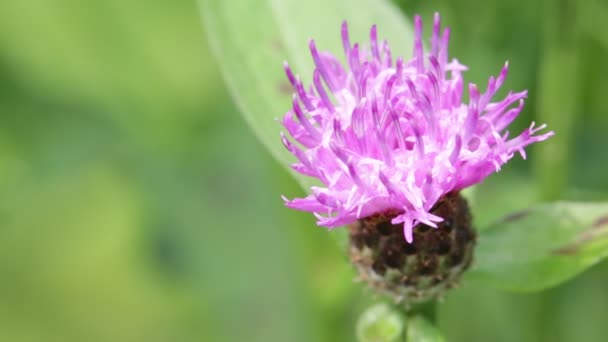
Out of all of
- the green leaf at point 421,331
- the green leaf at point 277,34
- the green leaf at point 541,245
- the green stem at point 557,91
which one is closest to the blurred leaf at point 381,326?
the green leaf at point 421,331

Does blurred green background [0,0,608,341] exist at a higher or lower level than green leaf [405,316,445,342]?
higher

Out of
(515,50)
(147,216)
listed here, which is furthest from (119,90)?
(515,50)

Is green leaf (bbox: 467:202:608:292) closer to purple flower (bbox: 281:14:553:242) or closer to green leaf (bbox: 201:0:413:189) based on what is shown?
purple flower (bbox: 281:14:553:242)

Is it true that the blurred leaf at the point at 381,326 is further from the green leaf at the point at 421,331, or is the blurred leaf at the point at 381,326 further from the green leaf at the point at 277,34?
the green leaf at the point at 277,34

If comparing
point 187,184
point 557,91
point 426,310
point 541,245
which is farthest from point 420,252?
point 187,184

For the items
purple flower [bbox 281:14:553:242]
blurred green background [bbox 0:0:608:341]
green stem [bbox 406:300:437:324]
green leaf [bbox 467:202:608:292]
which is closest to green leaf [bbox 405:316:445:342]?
green stem [bbox 406:300:437:324]
